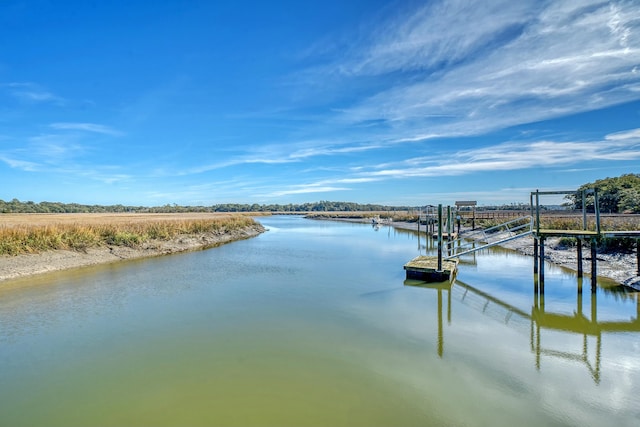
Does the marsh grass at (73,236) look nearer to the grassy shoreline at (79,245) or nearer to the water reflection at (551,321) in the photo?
the grassy shoreline at (79,245)

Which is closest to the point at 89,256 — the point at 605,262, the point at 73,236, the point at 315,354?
the point at 73,236

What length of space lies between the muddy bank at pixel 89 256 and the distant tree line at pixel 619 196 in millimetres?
32390

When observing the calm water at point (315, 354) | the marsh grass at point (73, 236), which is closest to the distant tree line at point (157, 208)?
the marsh grass at point (73, 236)

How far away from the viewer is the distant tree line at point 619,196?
29.9 m

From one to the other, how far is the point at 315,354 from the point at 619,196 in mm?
38395

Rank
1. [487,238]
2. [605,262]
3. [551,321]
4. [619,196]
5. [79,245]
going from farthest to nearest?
[619,196]
[79,245]
[605,262]
[487,238]
[551,321]

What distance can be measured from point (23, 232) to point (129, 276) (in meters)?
7.02

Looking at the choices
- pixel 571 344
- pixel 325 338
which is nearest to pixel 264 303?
pixel 325 338

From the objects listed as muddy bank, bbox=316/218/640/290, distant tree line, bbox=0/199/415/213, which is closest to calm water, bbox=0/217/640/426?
muddy bank, bbox=316/218/640/290

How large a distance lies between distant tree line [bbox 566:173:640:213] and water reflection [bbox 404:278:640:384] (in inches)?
852

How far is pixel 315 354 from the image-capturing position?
743cm

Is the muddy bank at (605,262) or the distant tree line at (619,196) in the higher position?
the distant tree line at (619,196)

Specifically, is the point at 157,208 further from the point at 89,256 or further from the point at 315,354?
the point at 315,354

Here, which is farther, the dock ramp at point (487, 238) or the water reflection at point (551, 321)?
the dock ramp at point (487, 238)
